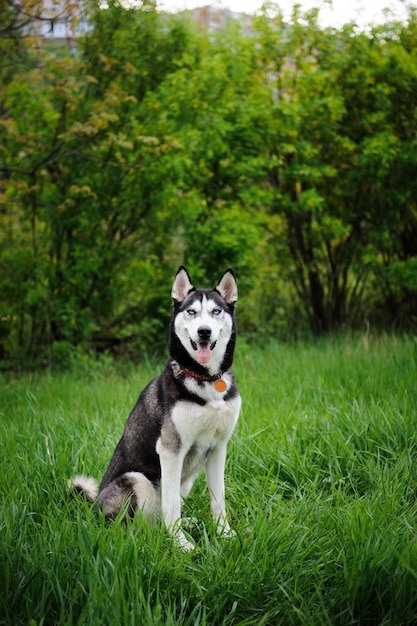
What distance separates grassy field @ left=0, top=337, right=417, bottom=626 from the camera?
223 centimetres

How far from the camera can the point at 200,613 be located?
2.20 metres

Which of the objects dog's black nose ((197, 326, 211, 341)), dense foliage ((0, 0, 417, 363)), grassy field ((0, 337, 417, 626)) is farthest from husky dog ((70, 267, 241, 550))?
dense foliage ((0, 0, 417, 363))

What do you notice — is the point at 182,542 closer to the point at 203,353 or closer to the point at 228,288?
the point at 203,353

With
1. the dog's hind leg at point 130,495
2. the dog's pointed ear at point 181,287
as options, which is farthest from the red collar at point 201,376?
the dog's hind leg at point 130,495

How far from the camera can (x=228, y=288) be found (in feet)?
10.6

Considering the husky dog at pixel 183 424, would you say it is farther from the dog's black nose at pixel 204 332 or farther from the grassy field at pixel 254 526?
the grassy field at pixel 254 526

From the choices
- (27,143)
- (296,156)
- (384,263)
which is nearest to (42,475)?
(27,143)

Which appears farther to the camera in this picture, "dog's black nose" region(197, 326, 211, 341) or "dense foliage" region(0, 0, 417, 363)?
"dense foliage" region(0, 0, 417, 363)

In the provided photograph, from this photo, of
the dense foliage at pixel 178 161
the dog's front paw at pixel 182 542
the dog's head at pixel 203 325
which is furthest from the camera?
the dense foliage at pixel 178 161

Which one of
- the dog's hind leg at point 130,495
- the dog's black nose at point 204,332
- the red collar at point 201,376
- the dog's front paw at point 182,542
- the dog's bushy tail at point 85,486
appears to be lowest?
the dog's front paw at point 182,542

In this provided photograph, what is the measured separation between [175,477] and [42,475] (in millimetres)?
1032

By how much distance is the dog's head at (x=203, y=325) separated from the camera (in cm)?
292

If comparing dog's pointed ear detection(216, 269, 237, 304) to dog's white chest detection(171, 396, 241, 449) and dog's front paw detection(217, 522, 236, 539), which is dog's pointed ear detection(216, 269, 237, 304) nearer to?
dog's white chest detection(171, 396, 241, 449)

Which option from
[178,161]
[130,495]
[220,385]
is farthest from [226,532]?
[178,161]
